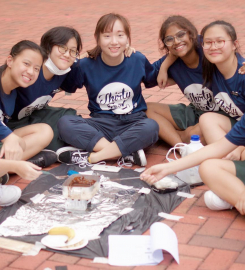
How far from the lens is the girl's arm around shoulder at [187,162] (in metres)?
3.09

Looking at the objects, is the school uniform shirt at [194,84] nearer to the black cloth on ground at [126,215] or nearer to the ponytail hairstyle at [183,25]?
the ponytail hairstyle at [183,25]

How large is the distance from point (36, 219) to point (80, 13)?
7118mm

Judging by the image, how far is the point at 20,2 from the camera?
1109cm

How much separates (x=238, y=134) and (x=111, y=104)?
1.27m

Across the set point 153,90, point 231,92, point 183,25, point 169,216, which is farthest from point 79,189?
point 153,90

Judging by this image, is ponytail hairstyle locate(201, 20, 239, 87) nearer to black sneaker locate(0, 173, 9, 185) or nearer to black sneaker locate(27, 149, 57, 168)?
black sneaker locate(27, 149, 57, 168)

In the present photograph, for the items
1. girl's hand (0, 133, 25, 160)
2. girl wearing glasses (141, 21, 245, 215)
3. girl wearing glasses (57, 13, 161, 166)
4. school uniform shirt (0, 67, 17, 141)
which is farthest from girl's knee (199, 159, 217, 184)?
school uniform shirt (0, 67, 17, 141)

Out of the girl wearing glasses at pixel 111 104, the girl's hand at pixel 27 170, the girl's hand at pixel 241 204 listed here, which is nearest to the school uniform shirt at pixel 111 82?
the girl wearing glasses at pixel 111 104

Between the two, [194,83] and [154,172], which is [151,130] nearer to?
[194,83]

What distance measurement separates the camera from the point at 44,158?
12.6 feet

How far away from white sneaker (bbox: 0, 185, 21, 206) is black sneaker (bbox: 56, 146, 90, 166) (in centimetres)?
71

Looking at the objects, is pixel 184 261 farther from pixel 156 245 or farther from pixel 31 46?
pixel 31 46

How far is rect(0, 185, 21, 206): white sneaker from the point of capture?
317 centimetres

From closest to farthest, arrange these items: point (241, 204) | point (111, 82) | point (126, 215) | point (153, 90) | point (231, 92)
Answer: point (241, 204), point (126, 215), point (231, 92), point (111, 82), point (153, 90)
